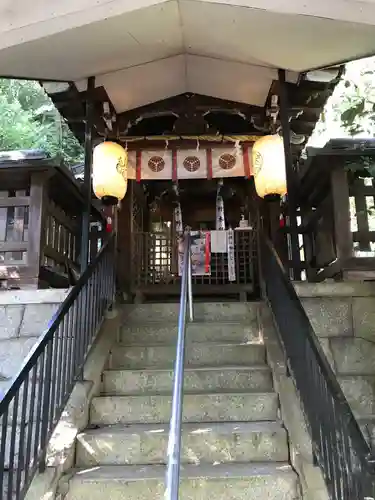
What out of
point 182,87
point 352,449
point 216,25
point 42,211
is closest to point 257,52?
point 216,25

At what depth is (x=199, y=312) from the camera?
6645mm

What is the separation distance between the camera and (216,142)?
8.81 meters

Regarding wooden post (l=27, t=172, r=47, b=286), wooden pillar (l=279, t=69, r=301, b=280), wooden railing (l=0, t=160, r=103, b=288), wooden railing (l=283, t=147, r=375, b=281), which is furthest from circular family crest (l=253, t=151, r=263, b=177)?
wooden post (l=27, t=172, r=47, b=286)

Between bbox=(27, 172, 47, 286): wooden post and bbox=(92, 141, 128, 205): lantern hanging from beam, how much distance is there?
1361 mm

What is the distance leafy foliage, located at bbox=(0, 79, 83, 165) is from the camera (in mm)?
13698

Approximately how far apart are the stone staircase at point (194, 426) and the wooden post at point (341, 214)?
58.4 inches

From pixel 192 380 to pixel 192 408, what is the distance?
456mm

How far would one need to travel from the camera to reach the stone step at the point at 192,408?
14.6 feet

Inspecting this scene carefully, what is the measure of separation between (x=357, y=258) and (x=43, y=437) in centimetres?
389

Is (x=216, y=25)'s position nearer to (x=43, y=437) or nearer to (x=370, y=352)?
(x=370, y=352)

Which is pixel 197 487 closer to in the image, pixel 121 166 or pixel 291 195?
pixel 291 195

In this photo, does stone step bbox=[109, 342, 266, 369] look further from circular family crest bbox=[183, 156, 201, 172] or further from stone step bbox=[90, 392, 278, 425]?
circular family crest bbox=[183, 156, 201, 172]

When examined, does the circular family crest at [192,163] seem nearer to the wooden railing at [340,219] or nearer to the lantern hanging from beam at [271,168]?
the lantern hanging from beam at [271,168]

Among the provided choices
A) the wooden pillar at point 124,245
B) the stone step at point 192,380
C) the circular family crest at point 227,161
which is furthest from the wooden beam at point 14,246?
the circular family crest at point 227,161
